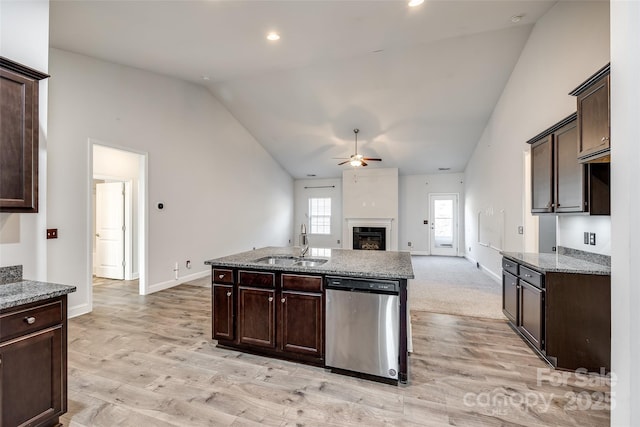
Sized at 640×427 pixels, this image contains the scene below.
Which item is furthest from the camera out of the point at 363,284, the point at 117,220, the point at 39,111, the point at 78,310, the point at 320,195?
the point at 320,195

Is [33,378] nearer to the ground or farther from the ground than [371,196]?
nearer to the ground

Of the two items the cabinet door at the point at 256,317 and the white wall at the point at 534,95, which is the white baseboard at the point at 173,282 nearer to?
the cabinet door at the point at 256,317

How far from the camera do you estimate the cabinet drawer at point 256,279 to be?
2621 mm

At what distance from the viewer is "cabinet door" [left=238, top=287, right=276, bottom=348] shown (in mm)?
2625

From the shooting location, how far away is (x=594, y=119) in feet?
7.63

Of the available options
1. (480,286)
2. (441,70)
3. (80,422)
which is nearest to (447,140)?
(441,70)

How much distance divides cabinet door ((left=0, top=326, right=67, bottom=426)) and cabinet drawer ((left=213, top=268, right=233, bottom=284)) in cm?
119

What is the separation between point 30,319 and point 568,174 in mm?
4389

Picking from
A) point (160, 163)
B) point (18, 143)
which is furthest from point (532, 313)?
point (160, 163)

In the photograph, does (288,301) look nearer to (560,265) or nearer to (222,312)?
(222,312)

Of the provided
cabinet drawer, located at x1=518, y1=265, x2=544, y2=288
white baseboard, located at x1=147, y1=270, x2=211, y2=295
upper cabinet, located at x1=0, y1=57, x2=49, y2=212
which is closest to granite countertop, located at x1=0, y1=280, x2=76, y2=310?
upper cabinet, located at x1=0, y1=57, x2=49, y2=212

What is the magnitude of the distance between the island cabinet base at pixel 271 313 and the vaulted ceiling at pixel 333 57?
2790 millimetres

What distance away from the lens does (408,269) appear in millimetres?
2395

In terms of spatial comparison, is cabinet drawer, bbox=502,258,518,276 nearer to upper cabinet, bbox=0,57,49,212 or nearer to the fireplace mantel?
upper cabinet, bbox=0,57,49,212
